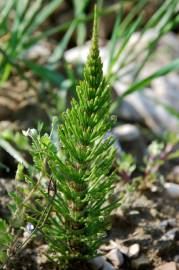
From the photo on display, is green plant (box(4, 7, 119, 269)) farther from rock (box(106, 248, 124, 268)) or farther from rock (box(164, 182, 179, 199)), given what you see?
rock (box(164, 182, 179, 199))

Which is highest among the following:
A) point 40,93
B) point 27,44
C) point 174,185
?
point 27,44

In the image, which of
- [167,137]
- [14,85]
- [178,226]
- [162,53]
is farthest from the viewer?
[162,53]

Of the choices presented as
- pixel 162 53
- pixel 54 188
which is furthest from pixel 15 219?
pixel 162 53

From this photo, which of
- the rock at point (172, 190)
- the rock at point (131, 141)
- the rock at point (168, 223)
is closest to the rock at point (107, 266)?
the rock at point (168, 223)

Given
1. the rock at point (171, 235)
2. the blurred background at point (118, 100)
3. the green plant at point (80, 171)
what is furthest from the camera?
the blurred background at point (118, 100)

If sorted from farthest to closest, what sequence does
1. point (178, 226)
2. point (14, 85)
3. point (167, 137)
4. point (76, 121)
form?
1. point (14, 85)
2. point (167, 137)
3. point (178, 226)
4. point (76, 121)

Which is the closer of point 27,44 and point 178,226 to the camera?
point 178,226

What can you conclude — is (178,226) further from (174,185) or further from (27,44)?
(27,44)

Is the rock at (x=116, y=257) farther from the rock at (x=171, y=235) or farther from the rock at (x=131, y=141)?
the rock at (x=131, y=141)
